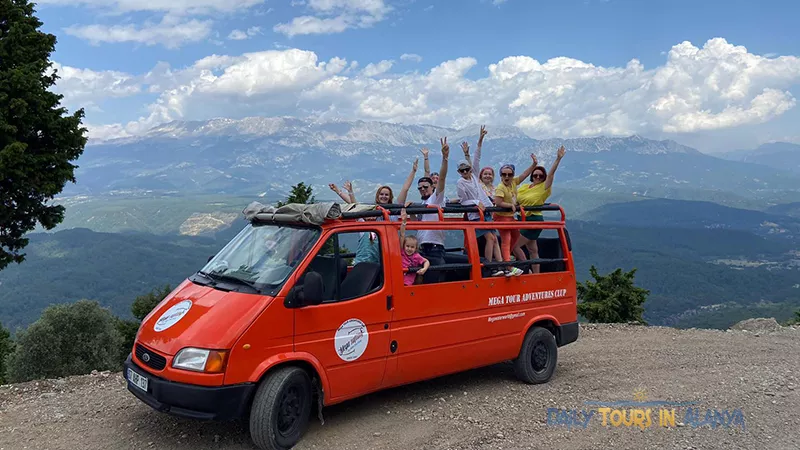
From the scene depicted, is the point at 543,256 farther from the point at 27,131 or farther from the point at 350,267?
the point at 27,131

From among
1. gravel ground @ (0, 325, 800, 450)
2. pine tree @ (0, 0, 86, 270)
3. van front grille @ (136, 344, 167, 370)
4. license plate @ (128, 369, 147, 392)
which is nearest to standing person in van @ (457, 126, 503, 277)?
gravel ground @ (0, 325, 800, 450)

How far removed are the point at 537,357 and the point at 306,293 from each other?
4.21 metres

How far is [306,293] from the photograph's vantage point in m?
5.08

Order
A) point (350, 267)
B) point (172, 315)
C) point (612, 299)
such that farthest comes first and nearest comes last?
point (612, 299) < point (350, 267) < point (172, 315)

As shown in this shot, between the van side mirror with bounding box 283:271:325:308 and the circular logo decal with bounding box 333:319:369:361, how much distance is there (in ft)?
1.86

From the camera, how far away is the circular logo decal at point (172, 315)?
5.16 metres

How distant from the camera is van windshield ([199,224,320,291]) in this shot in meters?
5.40

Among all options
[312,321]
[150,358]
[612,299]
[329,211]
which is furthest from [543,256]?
[612,299]

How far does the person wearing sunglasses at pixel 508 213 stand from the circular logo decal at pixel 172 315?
13.7 ft

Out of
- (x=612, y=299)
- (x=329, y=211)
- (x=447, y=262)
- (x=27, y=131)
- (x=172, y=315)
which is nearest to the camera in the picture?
(x=172, y=315)

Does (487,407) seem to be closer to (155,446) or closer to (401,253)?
(401,253)

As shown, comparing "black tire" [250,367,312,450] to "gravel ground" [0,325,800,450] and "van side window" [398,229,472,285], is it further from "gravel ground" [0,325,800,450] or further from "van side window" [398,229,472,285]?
"van side window" [398,229,472,285]

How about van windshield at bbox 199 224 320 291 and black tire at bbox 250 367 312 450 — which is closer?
black tire at bbox 250 367 312 450

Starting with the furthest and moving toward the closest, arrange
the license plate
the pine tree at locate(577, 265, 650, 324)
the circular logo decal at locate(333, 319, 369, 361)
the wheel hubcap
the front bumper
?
1. the pine tree at locate(577, 265, 650, 324)
2. the wheel hubcap
3. the circular logo decal at locate(333, 319, 369, 361)
4. the license plate
5. the front bumper
